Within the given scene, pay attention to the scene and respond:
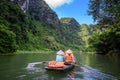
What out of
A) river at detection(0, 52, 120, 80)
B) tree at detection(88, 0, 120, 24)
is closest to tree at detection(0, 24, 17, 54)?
river at detection(0, 52, 120, 80)

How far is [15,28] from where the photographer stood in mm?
154250

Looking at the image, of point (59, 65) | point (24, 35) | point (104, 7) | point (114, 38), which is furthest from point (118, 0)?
point (24, 35)

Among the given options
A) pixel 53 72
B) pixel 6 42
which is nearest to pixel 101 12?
pixel 53 72

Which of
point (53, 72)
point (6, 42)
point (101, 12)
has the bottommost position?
point (53, 72)

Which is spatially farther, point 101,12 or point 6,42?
point 6,42

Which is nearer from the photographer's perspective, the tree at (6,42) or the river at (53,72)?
the river at (53,72)

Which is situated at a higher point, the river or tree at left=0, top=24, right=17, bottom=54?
tree at left=0, top=24, right=17, bottom=54

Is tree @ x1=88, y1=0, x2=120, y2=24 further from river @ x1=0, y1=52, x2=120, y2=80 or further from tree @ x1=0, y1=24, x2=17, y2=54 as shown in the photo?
tree @ x1=0, y1=24, x2=17, y2=54

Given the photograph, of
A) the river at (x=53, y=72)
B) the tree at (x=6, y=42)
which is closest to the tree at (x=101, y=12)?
the river at (x=53, y=72)

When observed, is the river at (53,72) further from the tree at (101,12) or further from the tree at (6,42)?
the tree at (6,42)

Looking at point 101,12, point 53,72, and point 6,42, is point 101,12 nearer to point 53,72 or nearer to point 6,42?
point 53,72

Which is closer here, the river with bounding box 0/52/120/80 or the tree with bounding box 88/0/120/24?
the tree with bounding box 88/0/120/24

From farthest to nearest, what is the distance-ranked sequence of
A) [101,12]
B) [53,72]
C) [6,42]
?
[6,42], [53,72], [101,12]

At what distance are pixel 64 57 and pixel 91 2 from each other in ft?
40.3
